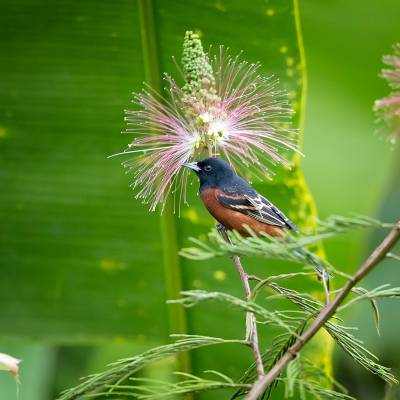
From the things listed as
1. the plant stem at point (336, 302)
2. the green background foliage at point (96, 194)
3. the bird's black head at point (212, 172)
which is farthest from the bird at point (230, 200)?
the green background foliage at point (96, 194)

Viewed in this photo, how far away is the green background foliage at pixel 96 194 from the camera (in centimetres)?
200

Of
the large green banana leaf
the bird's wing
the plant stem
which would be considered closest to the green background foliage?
the large green banana leaf

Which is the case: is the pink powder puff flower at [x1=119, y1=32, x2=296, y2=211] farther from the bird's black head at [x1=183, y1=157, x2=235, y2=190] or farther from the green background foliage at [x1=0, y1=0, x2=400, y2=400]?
the green background foliage at [x1=0, y1=0, x2=400, y2=400]

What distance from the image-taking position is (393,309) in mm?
2791

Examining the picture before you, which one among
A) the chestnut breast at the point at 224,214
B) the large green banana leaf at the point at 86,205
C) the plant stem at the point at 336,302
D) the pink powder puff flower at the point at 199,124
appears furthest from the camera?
the large green banana leaf at the point at 86,205

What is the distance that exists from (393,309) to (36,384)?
129 cm

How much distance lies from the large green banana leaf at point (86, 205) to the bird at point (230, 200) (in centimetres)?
61

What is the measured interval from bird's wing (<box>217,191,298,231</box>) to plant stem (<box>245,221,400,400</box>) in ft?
1.43

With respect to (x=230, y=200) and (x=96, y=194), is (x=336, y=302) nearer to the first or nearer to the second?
(x=230, y=200)

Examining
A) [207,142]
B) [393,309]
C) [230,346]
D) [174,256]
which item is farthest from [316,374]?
[393,309]

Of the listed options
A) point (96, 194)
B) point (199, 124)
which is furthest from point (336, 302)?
point (96, 194)

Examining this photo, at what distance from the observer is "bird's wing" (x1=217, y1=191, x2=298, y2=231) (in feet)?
4.14

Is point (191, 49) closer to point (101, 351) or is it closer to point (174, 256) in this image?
point (174, 256)

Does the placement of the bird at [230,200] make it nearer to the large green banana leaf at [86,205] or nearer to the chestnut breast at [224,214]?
the chestnut breast at [224,214]
